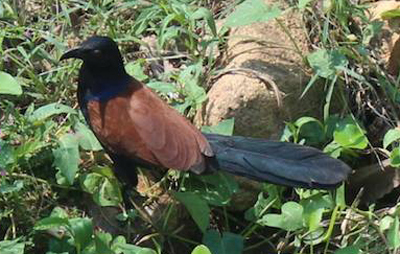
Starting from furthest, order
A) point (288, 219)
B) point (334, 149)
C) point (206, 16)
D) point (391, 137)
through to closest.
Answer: point (206, 16), point (334, 149), point (391, 137), point (288, 219)

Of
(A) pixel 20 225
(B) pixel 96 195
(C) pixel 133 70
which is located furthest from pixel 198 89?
(A) pixel 20 225

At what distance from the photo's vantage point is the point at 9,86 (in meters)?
3.69

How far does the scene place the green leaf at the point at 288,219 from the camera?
3398 mm

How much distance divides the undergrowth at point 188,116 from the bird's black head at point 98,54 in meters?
0.22

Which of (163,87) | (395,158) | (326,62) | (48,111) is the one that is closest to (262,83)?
(326,62)

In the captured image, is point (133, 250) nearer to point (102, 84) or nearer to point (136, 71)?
point (102, 84)

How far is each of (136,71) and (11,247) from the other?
1016 mm

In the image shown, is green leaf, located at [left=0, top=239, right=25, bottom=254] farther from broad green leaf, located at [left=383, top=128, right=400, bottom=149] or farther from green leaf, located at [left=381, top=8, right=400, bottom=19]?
green leaf, located at [left=381, top=8, right=400, bottom=19]

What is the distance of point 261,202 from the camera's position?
11.8 ft

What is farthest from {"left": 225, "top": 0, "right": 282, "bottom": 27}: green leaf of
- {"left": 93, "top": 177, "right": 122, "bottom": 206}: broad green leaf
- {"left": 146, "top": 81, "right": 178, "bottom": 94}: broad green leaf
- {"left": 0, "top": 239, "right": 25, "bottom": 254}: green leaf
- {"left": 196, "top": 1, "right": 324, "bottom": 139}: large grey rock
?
{"left": 0, "top": 239, "right": 25, "bottom": 254}: green leaf

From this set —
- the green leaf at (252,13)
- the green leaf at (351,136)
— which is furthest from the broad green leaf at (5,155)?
the green leaf at (351,136)

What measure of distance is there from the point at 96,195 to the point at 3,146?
0.38m

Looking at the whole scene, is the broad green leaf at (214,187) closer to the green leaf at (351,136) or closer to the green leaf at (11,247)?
the green leaf at (351,136)

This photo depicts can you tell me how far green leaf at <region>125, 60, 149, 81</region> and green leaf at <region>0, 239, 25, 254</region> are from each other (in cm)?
94
